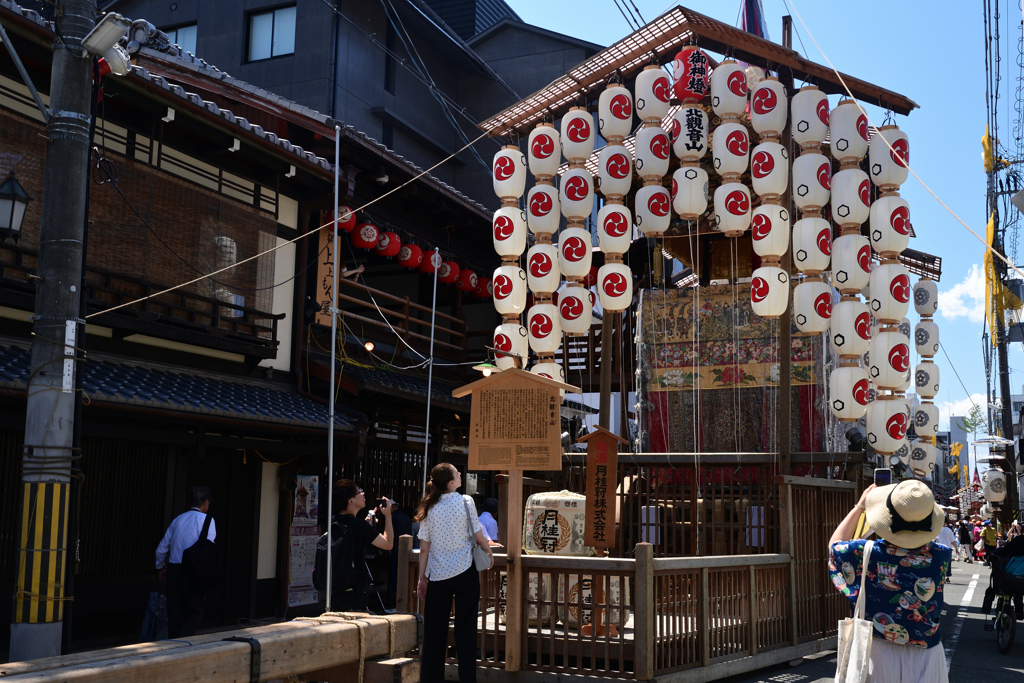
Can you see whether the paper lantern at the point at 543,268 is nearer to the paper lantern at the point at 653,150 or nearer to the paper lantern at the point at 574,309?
the paper lantern at the point at 574,309

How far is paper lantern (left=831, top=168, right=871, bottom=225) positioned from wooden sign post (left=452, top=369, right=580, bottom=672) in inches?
287

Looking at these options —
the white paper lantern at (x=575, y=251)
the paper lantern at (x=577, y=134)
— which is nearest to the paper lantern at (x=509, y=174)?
the paper lantern at (x=577, y=134)

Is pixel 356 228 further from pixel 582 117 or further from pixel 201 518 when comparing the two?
pixel 201 518

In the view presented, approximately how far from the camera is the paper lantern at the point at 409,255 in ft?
59.3

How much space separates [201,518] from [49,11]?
15801 mm

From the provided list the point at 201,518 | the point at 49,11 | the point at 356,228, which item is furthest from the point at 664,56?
the point at 49,11

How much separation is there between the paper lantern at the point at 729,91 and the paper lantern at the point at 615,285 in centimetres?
298

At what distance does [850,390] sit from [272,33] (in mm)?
17316

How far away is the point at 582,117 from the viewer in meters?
15.7

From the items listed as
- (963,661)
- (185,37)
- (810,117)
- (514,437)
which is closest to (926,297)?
(810,117)

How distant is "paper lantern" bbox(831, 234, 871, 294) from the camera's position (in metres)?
13.9

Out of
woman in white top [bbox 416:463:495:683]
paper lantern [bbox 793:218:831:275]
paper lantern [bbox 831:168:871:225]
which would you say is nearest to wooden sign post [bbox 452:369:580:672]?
woman in white top [bbox 416:463:495:683]

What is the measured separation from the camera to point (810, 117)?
14.0 m

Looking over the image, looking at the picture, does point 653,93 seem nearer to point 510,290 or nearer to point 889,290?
point 510,290
